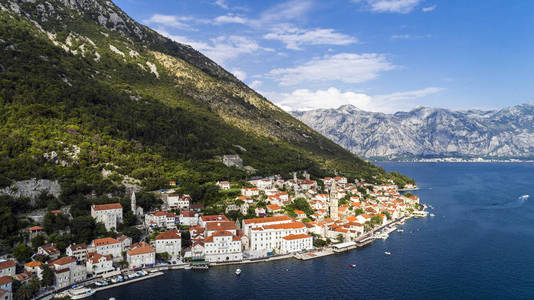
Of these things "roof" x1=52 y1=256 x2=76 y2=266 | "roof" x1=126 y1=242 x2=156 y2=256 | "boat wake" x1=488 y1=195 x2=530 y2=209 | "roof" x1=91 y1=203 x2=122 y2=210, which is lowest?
"boat wake" x1=488 y1=195 x2=530 y2=209

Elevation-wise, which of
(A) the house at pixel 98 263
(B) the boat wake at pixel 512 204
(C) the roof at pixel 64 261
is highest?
(C) the roof at pixel 64 261

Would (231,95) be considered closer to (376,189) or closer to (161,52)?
(161,52)

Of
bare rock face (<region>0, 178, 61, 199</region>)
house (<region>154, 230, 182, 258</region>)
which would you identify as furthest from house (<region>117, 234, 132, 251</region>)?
bare rock face (<region>0, 178, 61, 199</region>)

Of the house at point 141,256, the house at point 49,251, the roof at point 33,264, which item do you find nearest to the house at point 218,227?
the house at point 141,256

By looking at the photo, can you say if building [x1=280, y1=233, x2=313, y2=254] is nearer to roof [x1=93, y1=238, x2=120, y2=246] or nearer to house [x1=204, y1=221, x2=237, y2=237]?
house [x1=204, y1=221, x2=237, y2=237]

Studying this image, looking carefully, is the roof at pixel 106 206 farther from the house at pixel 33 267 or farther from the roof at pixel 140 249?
the house at pixel 33 267

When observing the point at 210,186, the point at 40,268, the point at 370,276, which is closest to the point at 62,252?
the point at 40,268

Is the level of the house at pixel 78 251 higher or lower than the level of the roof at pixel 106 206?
lower
